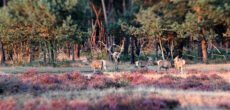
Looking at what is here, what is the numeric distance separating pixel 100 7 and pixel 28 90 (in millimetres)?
31065

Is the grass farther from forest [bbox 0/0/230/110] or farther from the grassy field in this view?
forest [bbox 0/0/230/110]

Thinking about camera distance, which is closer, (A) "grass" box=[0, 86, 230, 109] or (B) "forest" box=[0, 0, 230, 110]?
(A) "grass" box=[0, 86, 230, 109]

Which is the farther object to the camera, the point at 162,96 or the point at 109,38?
the point at 109,38

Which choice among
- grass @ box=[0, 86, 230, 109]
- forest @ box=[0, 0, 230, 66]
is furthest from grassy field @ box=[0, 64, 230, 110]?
forest @ box=[0, 0, 230, 66]

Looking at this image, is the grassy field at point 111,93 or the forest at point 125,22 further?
the forest at point 125,22

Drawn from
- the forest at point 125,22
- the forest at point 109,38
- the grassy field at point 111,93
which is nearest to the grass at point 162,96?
the grassy field at point 111,93

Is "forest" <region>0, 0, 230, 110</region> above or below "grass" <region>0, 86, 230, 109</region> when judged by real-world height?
above

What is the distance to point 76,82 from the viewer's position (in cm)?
1648

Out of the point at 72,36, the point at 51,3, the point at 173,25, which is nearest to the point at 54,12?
the point at 51,3

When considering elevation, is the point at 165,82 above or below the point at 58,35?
below

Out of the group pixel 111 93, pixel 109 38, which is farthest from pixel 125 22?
pixel 111 93

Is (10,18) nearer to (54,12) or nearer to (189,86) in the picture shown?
(54,12)

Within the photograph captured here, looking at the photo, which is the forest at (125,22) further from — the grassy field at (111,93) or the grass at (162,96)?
the grass at (162,96)

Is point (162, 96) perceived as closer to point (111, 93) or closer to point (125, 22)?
point (111, 93)
